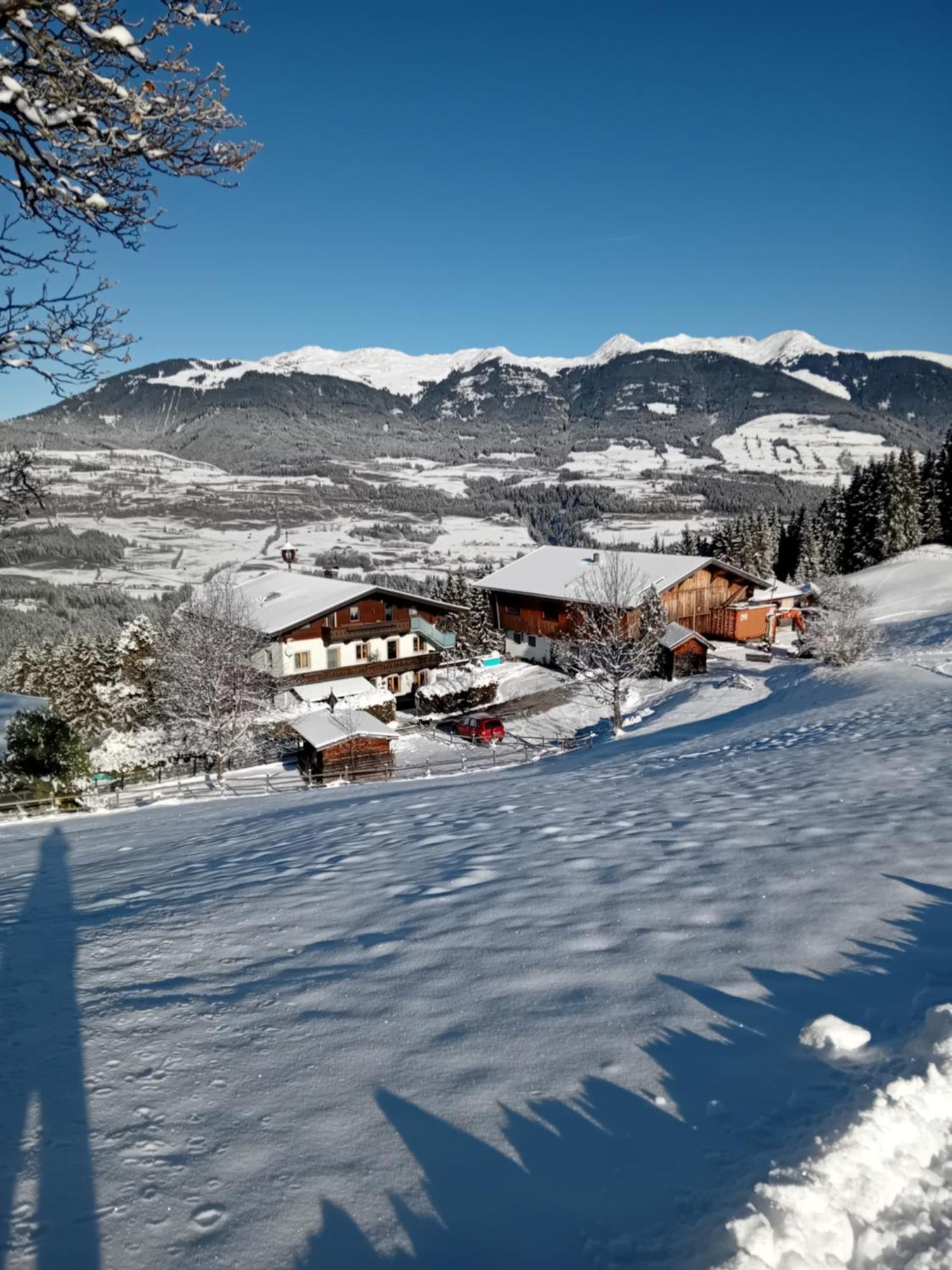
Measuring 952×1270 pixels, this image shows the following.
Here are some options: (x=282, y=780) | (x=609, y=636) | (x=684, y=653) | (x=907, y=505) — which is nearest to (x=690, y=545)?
(x=907, y=505)

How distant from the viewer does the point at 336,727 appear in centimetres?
2691

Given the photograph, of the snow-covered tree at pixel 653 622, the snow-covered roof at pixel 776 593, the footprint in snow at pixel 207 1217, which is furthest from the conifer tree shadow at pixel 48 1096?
the snow-covered roof at pixel 776 593

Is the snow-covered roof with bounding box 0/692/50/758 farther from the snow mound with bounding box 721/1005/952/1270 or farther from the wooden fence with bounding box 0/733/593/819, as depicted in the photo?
the snow mound with bounding box 721/1005/952/1270

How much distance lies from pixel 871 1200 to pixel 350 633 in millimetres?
38337

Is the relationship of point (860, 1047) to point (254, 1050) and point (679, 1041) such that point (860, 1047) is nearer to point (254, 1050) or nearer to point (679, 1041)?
point (679, 1041)

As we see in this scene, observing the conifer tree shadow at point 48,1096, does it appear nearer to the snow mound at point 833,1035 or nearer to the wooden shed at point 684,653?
the snow mound at point 833,1035

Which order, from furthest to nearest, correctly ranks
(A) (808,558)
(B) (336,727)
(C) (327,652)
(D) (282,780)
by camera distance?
(A) (808,558)
(C) (327,652)
(B) (336,727)
(D) (282,780)

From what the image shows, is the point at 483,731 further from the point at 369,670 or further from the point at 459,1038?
the point at 459,1038

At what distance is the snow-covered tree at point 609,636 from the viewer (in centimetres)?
3042

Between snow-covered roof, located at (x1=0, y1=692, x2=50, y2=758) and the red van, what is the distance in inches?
676

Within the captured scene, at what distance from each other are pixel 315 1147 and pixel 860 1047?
2.89m

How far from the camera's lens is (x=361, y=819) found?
37.5 feet

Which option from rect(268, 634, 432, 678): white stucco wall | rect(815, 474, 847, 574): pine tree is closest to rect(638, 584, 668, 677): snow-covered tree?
rect(268, 634, 432, 678): white stucco wall

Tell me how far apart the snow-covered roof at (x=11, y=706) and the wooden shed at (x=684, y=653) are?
1167 inches
